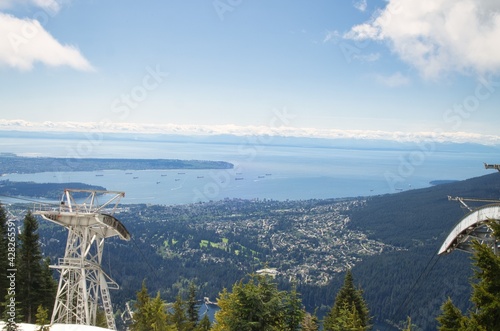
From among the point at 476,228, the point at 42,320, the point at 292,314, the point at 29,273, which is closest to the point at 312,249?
the point at 29,273

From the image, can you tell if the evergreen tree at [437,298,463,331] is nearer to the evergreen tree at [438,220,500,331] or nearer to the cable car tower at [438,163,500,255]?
the evergreen tree at [438,220,500,331]

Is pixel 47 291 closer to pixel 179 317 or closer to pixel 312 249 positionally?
pixel 179 317

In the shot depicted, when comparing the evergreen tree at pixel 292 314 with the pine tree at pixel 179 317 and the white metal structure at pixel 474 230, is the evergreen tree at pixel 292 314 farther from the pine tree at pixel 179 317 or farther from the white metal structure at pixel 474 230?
the pine tree at pixel 179 317

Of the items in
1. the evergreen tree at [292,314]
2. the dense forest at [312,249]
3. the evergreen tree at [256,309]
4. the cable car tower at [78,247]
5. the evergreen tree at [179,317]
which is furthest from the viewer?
the dense forest at [312,249]

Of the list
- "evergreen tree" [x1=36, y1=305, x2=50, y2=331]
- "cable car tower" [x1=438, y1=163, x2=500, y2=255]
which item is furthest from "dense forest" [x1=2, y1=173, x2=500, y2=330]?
"cable car tower" [x1=438, y1=163, x2=500, y2=255]

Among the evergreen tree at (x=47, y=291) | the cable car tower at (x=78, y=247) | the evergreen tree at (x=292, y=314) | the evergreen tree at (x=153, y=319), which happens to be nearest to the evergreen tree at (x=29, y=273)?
the evergreen tree at (x=47, y=291)

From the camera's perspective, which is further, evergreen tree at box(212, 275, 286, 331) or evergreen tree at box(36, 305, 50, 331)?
evergreen tree at box(212, 275, 286, 331)
